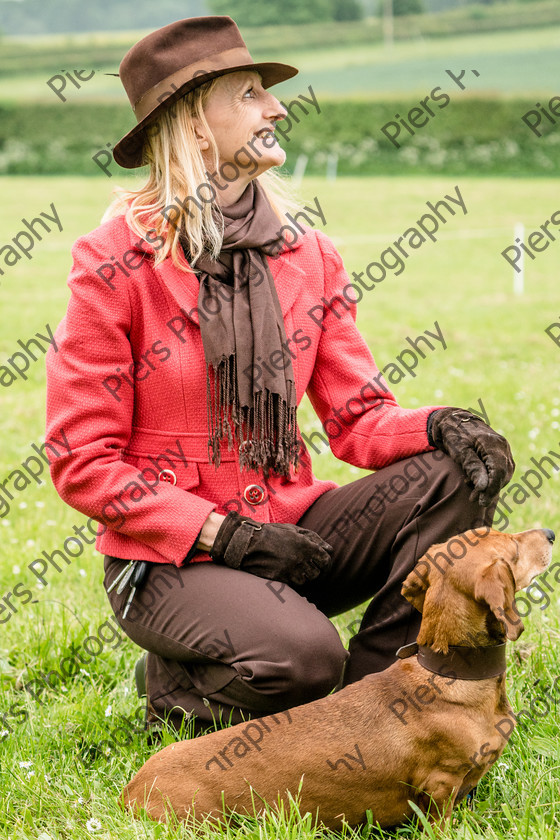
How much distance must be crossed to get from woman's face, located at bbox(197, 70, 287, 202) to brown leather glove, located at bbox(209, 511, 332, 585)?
1201 millimetres

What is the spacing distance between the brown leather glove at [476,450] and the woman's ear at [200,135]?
1211 millimetres

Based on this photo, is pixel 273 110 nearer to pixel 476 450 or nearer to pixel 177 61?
pixel 177 61

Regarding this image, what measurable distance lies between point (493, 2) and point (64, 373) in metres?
70.4

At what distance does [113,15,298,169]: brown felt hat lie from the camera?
2992 millimetres

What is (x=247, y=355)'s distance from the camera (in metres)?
2.98

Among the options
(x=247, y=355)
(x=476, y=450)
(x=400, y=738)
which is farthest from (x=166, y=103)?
(x=400, y=738)

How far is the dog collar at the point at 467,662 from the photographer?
2533 mm

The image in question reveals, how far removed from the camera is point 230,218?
319 centimetres

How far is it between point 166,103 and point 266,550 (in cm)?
149

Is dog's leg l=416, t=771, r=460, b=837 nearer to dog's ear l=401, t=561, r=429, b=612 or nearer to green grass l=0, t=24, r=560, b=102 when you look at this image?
dog's ear l=401, t=561, r=429, b=612

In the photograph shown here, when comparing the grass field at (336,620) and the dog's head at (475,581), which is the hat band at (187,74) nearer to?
the dog's head at (475,581)

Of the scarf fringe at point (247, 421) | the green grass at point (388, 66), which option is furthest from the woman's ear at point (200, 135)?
the green grass at point (388, 66)

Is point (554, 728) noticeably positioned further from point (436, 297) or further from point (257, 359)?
point (436, 297)

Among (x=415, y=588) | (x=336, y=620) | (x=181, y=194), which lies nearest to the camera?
(x=415, y=588)
